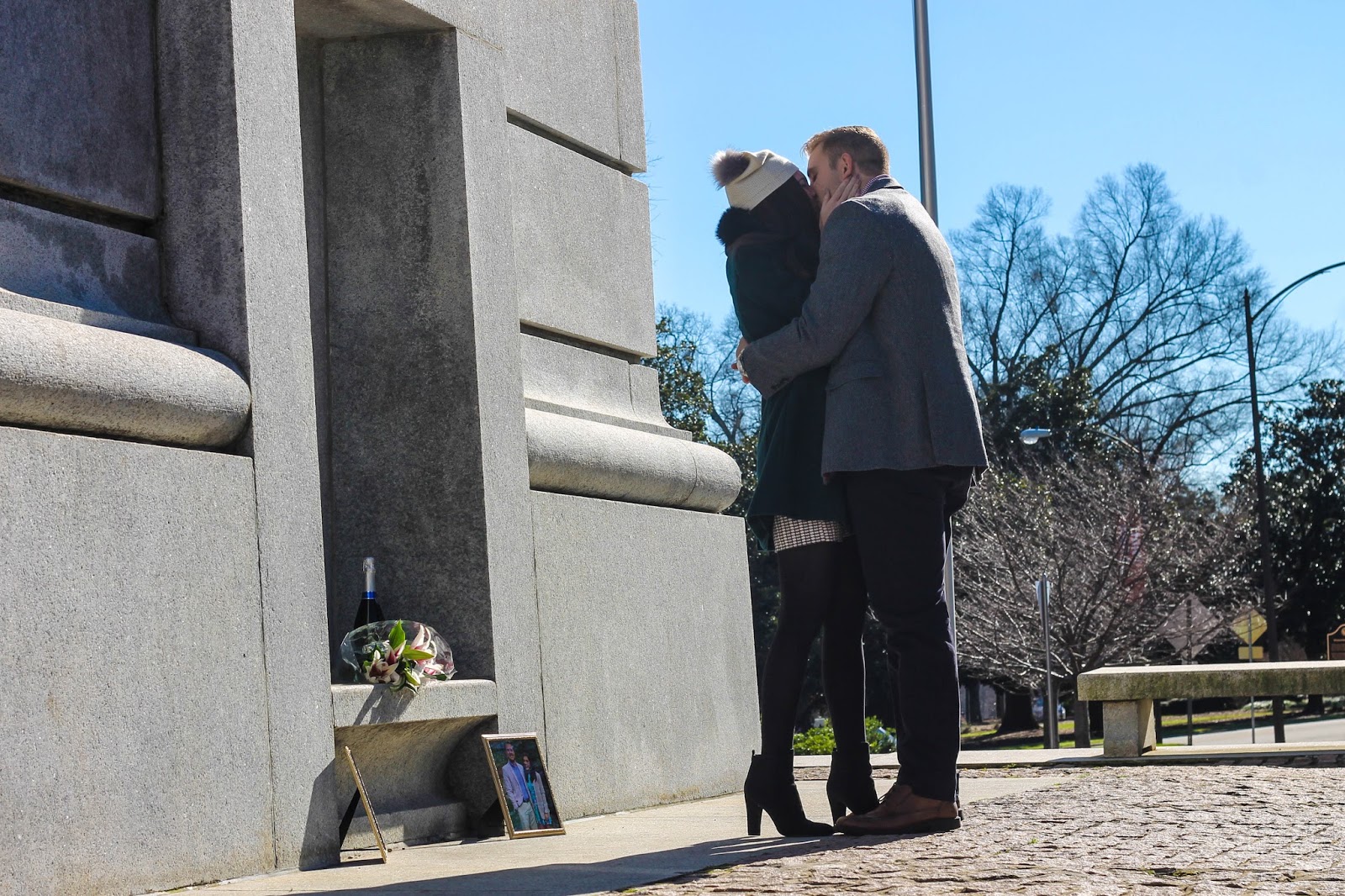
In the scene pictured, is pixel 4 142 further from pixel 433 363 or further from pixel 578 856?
pixel 578 856

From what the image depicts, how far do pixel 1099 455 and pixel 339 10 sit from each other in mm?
32032

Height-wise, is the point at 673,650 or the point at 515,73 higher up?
the point at 515,73

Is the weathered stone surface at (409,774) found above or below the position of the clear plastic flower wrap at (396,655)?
below

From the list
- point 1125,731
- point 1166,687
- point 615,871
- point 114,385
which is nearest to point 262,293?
point 114,385

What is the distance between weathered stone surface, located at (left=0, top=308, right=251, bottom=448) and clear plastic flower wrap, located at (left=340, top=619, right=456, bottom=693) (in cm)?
85

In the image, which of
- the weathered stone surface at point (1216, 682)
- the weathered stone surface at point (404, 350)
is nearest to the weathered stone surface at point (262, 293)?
the weathered stone surface at point (404, 350)

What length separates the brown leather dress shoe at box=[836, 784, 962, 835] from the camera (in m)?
4.48

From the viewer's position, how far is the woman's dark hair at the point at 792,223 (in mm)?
4891

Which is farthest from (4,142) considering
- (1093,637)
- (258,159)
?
(1093,637)

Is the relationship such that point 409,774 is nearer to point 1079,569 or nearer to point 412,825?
point 412,825

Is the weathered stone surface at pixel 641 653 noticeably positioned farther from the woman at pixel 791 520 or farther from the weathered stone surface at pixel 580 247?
the woman at pixel 791 520

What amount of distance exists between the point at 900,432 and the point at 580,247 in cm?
254

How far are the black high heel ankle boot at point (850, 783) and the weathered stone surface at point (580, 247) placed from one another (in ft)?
7.26

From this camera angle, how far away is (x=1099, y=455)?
35.7m
